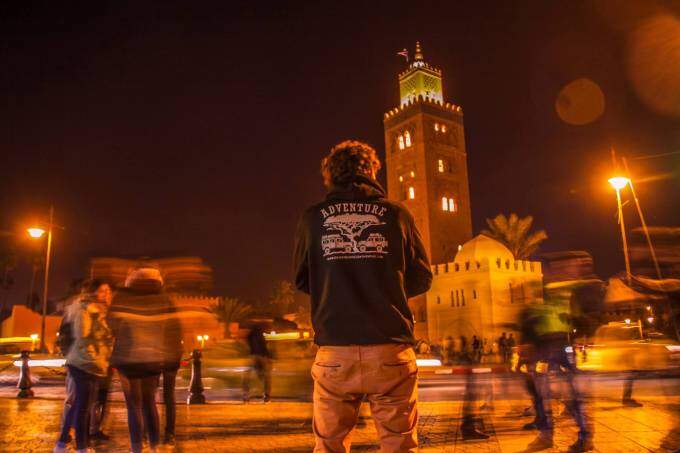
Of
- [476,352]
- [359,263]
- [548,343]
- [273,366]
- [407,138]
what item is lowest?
[476,352]

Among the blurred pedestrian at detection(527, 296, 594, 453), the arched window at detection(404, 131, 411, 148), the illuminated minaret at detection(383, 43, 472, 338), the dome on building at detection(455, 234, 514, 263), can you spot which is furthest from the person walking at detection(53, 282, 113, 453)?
the arched window at detection(404, 131, 411, 148)

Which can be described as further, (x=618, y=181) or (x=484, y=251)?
(x=484, y=251)

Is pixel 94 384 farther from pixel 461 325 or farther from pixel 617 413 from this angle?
pixel 461 325

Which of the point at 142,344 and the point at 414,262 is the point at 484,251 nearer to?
the point at 142,344

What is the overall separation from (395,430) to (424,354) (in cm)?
3291

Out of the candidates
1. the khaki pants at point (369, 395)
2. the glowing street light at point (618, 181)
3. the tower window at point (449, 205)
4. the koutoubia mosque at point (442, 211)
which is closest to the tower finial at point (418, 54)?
the koutoubia mosque at point (442, 211)

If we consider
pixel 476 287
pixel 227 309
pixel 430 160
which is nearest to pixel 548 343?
pixel 476 287

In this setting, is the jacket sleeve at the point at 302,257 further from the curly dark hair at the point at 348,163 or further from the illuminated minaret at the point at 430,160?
the illuminated minaret at the point at 430,160

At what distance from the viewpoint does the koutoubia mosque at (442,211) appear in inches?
1934

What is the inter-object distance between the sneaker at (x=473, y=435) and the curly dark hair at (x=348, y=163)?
12.8 feet

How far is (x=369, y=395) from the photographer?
288cm

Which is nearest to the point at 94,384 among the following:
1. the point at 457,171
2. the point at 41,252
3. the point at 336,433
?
the point at 336,433

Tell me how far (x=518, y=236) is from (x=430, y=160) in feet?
49.0

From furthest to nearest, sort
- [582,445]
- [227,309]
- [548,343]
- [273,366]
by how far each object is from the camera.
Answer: [227,309], [273,366], [548,343], [582,445]
